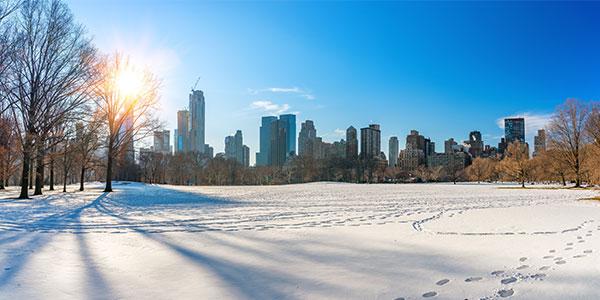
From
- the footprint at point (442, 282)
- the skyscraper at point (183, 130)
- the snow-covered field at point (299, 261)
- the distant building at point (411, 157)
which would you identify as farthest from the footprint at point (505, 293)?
the distant building at point (411, 157)

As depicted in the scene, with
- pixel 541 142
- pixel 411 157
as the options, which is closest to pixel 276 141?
pixel 411 157

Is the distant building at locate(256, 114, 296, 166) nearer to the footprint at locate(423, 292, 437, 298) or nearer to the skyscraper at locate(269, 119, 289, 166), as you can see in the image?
the skyscraper at locate(269, 119, 289, 166)

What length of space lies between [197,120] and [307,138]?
1504 inches

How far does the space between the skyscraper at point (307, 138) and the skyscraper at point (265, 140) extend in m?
11.9

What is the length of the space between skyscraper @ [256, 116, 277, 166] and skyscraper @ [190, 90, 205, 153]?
22.8 meters

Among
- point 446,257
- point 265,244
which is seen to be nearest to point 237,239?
point 265,244

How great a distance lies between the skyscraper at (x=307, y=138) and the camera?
125 metres

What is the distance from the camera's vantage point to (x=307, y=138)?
138m

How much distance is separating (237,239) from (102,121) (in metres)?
20.5

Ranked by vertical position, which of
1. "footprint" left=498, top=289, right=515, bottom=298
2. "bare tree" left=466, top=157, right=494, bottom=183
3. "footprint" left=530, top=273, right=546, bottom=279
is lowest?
"footprint" left=498, top=289, right=515, bottom=298

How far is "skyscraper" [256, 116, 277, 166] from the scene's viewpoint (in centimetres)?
14300

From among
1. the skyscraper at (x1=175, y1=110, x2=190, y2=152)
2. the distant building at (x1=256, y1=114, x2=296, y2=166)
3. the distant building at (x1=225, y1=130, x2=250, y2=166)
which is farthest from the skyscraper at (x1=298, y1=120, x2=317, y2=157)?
the skyscraper at (x1=175, y1=110, x2=190, y2=152)

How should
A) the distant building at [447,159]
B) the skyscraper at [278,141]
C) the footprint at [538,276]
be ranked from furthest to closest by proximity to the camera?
the skyscraper at [278,141]
the distant building at [447,159]
the footprint at [538,276]

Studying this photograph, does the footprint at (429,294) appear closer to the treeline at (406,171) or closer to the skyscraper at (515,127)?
the treeline at (406,171)
